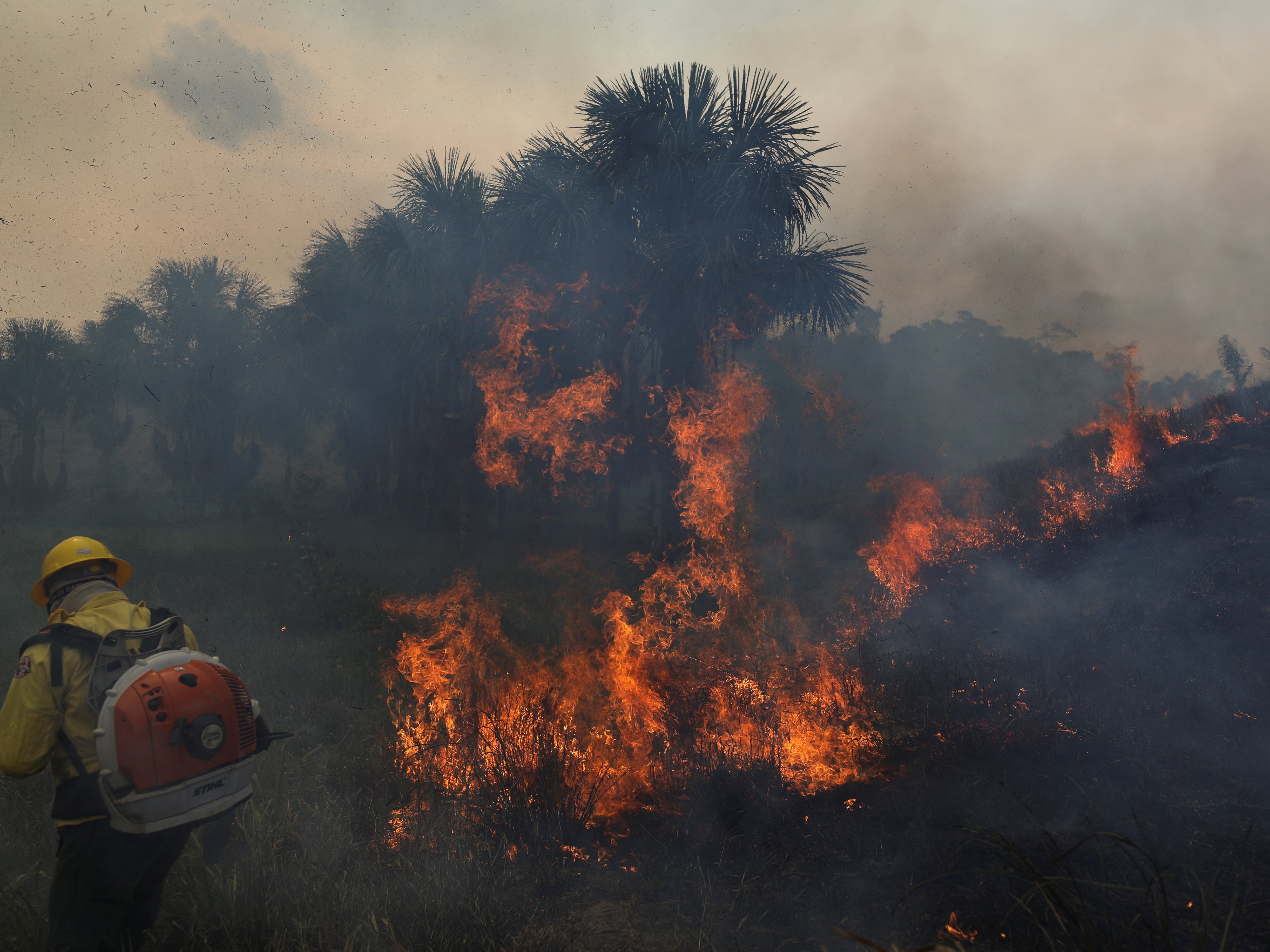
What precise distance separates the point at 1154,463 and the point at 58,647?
564 inches

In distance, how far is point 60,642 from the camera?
2707 mm

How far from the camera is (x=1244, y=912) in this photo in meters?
3.03

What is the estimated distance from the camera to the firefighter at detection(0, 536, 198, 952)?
2625 mm

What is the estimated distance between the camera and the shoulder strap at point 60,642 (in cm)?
268

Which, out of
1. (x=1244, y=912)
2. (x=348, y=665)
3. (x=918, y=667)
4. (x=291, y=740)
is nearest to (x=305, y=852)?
(x=291, y=740)

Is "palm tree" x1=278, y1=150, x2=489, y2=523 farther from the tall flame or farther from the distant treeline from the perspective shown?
the tall flame

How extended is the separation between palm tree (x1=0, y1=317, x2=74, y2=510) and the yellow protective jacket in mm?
39330

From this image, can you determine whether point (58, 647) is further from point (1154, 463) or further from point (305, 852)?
point (1154, 463)

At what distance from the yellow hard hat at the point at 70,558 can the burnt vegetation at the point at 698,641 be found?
168cm

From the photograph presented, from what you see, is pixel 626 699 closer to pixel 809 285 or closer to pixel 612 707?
pixel 612 707

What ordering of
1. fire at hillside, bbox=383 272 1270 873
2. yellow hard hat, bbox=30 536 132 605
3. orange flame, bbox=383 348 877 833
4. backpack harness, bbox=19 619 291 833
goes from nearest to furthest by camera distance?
1. backpack harness, bbox=19 619 291 833
2. yellow hard hat, bbox=30 536 132 605
3. orange flame, bbox=383 348 877 833
4. fire at hillside, bbox=383 272 1270 873

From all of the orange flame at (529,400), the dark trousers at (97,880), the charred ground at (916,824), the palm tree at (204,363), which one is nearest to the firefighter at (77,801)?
the dark trousers at (97,880)

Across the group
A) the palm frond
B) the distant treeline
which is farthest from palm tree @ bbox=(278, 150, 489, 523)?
the palm frond

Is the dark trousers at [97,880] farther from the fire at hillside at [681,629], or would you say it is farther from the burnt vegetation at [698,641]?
the fire at hillside at [681,629]
